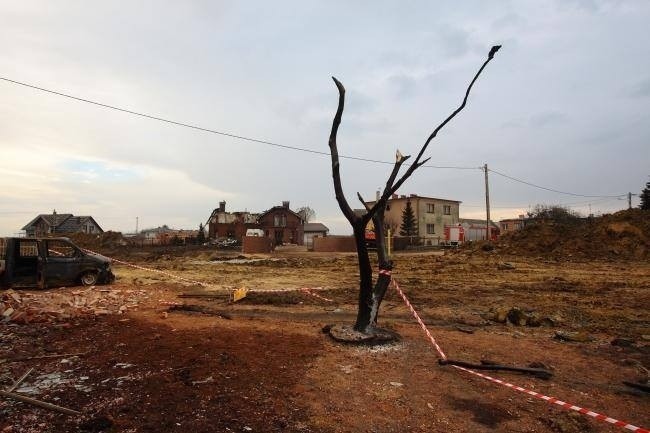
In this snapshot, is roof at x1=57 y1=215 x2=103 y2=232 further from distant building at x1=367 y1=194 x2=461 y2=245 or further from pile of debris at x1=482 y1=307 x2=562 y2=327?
pile of debris at x1=482 y1=307 x2=562 y2=327

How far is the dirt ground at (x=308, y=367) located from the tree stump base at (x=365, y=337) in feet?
0.58

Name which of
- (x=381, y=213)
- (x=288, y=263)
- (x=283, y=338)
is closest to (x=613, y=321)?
(x=381, y=213)

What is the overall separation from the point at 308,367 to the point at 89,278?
1134 centimetres

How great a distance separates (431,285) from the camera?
1588 cm

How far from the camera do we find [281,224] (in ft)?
219

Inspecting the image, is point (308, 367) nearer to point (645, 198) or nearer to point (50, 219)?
point (645, 198)

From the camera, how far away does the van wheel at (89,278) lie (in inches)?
562

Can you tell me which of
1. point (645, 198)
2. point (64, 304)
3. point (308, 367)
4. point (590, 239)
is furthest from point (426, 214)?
point (308, 367)

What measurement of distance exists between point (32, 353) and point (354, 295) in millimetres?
8564

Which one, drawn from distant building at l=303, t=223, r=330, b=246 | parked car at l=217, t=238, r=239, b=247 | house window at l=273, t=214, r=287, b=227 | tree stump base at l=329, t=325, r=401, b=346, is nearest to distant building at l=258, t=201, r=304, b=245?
house window at l=273, t=214, r=287, b=227

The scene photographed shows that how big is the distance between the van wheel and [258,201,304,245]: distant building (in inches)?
2031

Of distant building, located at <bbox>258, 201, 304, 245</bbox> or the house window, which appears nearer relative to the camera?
distant building, located at <bbox>258, 201, 304, 245</bbox>

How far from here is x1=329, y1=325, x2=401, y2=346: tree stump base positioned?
729 centimetres

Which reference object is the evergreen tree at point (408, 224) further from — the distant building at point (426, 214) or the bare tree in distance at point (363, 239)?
the bare tree in distance at point (363, 239)
